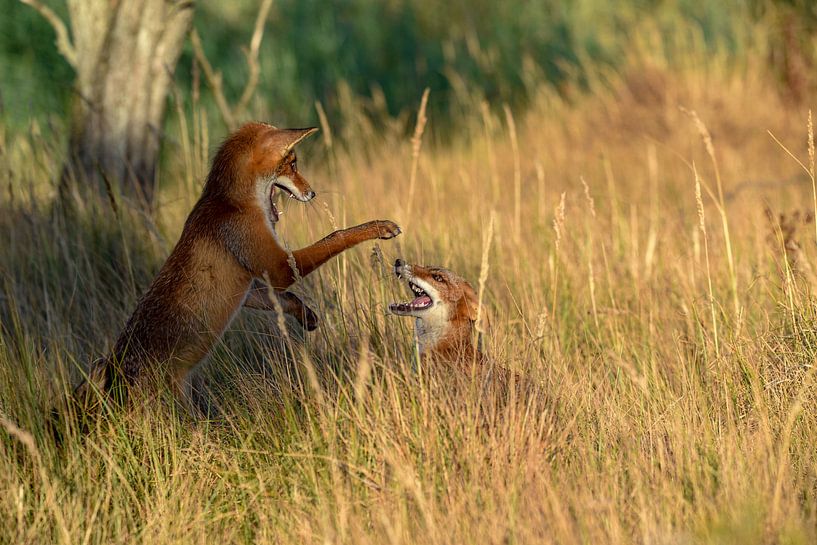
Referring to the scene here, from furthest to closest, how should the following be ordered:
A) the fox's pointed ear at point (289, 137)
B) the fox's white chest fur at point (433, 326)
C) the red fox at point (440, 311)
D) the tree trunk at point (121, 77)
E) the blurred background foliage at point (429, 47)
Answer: the blurred background foliage at point (429, 47) → the tree trunk at point (121, 77) → the fox's white chest fur at point (433, 326) → the red fox at point (440, 311) → the fox's pointed ear at point (289, 137)

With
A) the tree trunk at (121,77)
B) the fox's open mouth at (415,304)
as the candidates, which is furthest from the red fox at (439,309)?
the tree trunk at (121,77)

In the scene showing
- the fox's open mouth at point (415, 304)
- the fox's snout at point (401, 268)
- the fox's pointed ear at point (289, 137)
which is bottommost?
the fox's open mouth at point (415, 304)

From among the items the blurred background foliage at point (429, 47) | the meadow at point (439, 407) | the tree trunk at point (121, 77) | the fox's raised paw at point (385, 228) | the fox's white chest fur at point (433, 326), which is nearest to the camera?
the meadow at point (439, 407)

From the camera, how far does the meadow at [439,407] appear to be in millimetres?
3547

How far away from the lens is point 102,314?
5.75 metres

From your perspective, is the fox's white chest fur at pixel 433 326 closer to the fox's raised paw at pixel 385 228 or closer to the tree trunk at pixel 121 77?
the fox's raised paw at pixel 385 228

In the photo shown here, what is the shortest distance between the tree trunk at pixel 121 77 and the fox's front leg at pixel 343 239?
11.0 ft

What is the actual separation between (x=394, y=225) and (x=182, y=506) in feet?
4.57

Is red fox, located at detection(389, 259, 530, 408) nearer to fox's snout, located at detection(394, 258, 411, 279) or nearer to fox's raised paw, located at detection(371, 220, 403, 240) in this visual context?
fox's snout, located at detection(394, 258, 411, 279)

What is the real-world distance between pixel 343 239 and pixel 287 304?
0.44m

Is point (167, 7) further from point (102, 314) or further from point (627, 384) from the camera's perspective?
point (627, 384)

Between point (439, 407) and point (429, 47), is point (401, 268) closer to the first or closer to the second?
point (439, 407)

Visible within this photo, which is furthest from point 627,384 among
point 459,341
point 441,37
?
point 441,37

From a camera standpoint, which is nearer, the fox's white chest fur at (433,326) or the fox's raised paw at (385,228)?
the fox's raised paw at (385,228)
